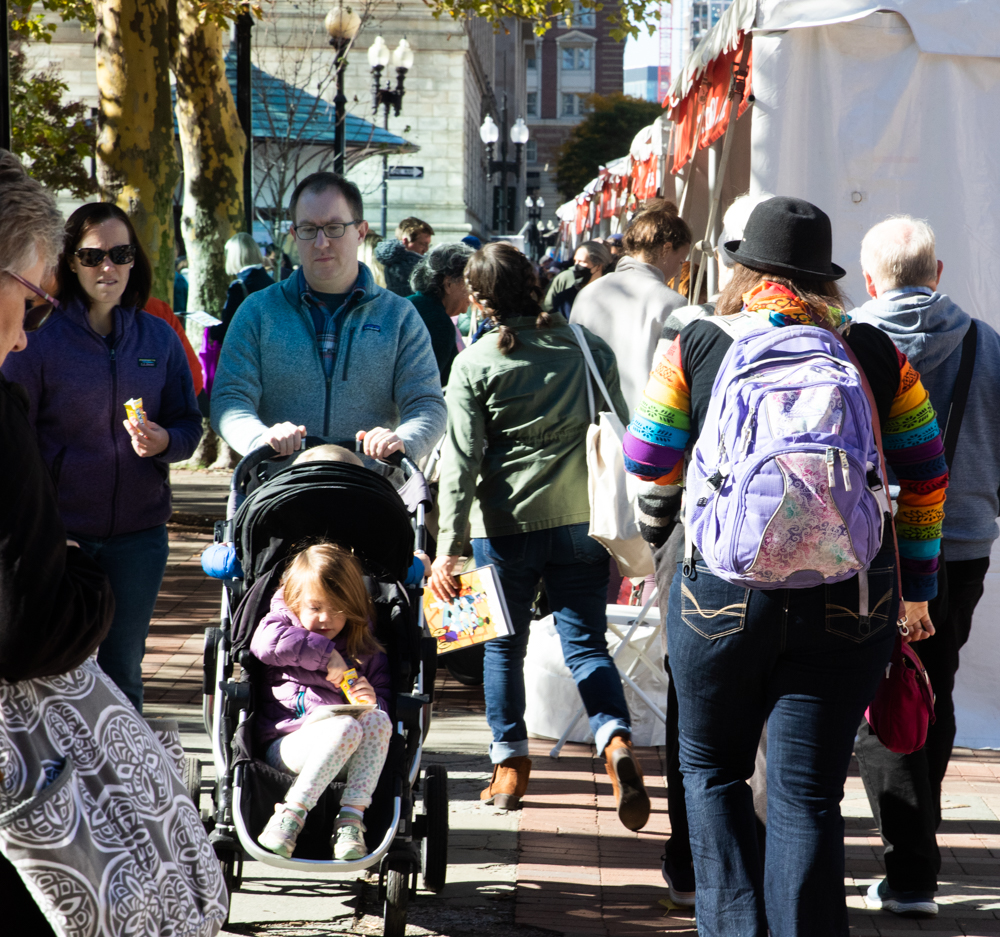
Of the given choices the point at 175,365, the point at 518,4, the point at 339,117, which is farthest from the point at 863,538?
the point at 339,117

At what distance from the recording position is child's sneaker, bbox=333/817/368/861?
3.27 metres

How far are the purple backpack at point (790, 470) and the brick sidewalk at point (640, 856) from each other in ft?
5.37

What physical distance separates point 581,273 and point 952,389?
21.6ft

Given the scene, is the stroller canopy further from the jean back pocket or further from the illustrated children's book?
the jean back pocket

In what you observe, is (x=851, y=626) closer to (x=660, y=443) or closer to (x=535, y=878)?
(x=660, y=443)

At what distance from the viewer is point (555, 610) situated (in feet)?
15.9

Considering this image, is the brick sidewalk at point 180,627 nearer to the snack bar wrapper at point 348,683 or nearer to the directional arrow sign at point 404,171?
the snack bar wrapper at point 348,683

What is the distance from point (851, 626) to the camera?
278cm

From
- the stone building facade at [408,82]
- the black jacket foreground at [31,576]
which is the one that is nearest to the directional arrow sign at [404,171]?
the stone building facade at [408,82]

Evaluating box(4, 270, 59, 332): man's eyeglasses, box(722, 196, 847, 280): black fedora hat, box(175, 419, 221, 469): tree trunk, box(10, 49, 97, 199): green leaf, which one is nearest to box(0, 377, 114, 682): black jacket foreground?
box(4, 270, 59, 332): man's eyeglasses

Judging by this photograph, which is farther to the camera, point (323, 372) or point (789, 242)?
point (323, 372)

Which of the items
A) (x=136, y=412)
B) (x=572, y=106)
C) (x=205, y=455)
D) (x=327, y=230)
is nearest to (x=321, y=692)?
(x=136, y=412)

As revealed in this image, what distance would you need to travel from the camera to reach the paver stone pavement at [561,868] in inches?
150

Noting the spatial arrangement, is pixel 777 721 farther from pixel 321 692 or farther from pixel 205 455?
pixel 205 455
